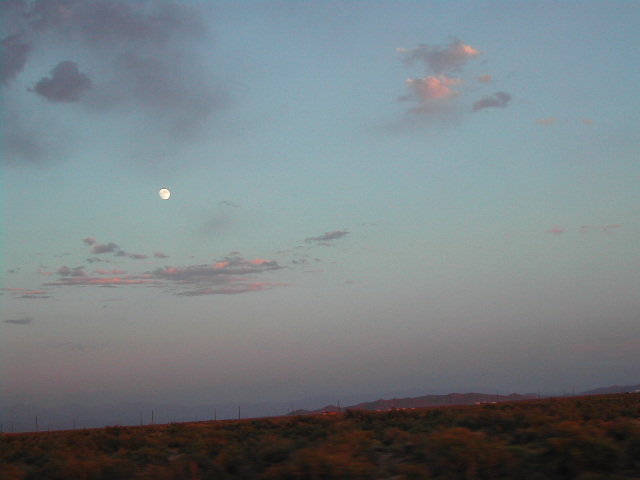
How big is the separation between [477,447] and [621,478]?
3328mm

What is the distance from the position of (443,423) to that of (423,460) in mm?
12272

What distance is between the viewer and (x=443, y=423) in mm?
27562

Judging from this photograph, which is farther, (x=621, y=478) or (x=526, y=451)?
(x=526, y=451)

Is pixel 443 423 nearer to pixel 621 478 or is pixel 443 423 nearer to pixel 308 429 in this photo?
pixel 308 429

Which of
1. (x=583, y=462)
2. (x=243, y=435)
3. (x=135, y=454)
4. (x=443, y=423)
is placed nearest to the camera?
(x=583, y=462)

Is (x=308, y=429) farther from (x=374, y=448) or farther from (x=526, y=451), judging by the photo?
(x=526, y=451)

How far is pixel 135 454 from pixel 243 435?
8.75 meters

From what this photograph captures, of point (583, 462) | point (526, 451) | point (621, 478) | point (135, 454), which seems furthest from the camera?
point (135, 454)

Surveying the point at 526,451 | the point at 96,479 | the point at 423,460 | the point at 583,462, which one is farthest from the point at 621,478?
the point at 96,479

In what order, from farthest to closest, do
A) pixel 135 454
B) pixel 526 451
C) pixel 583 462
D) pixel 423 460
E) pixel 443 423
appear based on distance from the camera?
pixel 443 423 → pixel 135 454 → pixel 423 460 → pixel 526 451 → pixel 583 462

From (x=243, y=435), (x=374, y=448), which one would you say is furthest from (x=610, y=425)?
(x=243, y=435)

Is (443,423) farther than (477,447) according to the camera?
Yes

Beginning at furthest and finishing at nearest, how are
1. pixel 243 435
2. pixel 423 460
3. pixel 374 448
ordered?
1. pixel 243 435
2. pixel 374 448
3. pixel 423 460

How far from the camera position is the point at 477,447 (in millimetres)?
14609
